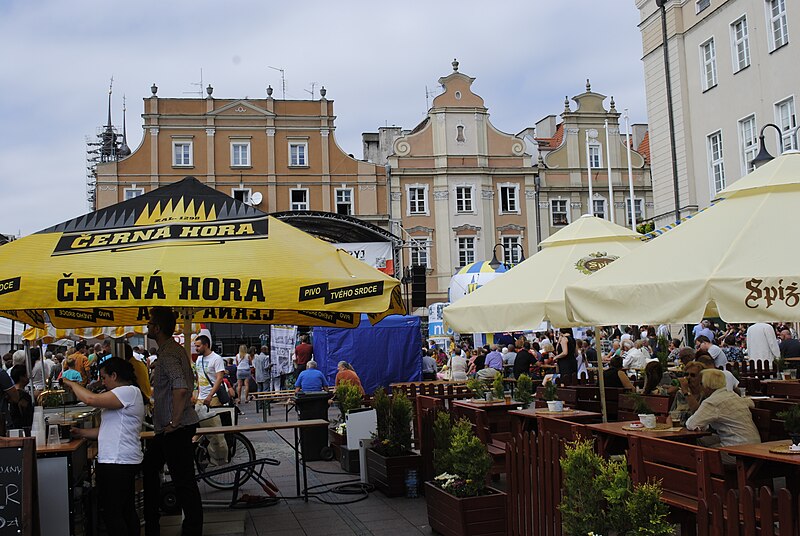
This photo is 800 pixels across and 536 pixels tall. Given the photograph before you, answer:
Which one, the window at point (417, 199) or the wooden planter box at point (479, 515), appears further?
the window at point (417, 199)

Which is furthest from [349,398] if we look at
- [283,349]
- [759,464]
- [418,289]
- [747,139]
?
[747,139]

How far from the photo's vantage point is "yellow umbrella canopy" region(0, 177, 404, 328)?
237 inches

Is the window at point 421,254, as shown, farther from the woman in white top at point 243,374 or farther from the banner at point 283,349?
the woman in white top at point 243,374

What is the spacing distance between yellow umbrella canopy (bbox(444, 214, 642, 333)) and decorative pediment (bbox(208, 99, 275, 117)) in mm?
38947

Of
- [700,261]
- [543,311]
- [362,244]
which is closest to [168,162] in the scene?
[362,244]

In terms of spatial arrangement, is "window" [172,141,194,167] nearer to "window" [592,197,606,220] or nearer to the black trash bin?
"window" [592,197,606,220]

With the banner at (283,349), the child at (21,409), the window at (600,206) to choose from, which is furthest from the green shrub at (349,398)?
the window at (600,206)

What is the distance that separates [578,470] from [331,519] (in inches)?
165

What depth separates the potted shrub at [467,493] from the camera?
22.7ft

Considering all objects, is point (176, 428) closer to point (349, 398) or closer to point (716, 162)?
point (349, 398)

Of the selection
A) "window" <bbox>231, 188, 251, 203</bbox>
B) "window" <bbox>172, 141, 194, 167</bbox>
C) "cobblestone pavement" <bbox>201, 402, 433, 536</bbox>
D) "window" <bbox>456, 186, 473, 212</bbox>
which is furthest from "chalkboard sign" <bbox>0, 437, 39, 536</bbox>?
"window" <bbox>456, 186, 473, 212</bbox>

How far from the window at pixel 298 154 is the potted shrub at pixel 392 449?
3881 cm

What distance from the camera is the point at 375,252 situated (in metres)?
35.0

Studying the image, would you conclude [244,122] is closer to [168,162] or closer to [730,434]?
[168,162]
